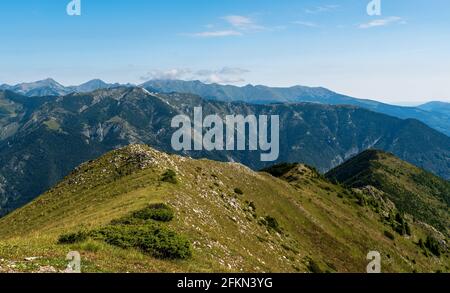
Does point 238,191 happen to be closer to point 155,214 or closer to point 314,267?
point 314,267

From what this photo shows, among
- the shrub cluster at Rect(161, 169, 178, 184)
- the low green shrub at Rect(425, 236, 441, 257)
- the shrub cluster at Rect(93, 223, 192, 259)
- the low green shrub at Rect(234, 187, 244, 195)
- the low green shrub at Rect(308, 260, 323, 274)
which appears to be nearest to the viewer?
the shrub cluster at Rect(93, 223, 192, 259)

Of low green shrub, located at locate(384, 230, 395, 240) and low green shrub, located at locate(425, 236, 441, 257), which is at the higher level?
low green shrub, located at locate(384, 230, 395, 240)

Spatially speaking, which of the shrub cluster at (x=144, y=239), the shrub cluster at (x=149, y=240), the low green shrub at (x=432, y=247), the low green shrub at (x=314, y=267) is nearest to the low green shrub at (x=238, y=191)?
the low green shrub at (x=314, y=267)

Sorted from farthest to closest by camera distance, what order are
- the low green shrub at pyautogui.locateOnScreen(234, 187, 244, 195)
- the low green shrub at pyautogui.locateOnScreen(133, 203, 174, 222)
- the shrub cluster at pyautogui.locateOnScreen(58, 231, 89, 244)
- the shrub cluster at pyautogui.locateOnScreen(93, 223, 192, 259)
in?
the low green shrub at pyautogui.locateOnScreen(234, 187, 244, 195) → the low green shrub at pyautogui.locateOnScreen(133, 203, 174, 222) → the shrub cluster at pyautogui.locateOnScreen(58, 231, 89, 244) → the shrub cluster at pyautogui.locateOnScreen(93, 223, 192, 259)

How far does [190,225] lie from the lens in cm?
4775

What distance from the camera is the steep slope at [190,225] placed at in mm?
32688

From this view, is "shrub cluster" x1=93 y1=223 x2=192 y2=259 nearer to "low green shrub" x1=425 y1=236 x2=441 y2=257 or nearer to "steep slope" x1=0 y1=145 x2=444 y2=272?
"steep slope" x1=0 y1=145 x2=444 y2=272

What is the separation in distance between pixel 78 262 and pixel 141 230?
501 inches

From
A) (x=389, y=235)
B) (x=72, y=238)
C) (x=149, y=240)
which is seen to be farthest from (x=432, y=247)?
(x=72, y=238)

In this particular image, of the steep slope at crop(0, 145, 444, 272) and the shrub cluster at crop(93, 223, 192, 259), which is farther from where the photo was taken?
the shrub cluster at crop(93, 223, 192, 259)

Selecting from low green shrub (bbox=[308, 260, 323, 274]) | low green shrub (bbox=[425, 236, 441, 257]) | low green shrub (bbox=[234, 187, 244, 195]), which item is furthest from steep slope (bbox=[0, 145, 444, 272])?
low green shrub (bbox=[425, 236, 441, 257])

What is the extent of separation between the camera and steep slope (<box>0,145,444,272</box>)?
107 feet
